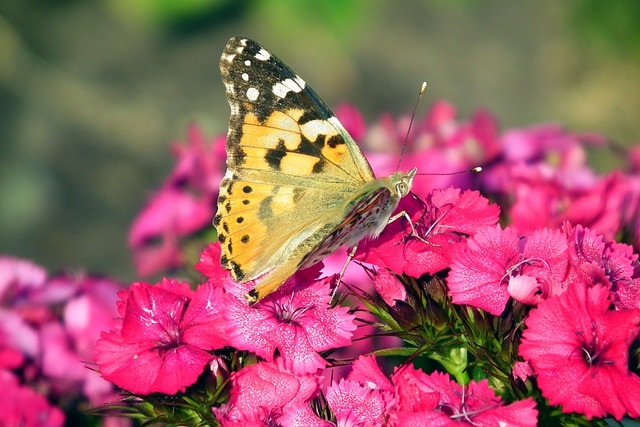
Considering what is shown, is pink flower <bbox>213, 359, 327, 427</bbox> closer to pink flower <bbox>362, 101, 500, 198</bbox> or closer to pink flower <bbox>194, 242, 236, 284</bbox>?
pink flower <bbox>194, 242, 236, 284</bbox>

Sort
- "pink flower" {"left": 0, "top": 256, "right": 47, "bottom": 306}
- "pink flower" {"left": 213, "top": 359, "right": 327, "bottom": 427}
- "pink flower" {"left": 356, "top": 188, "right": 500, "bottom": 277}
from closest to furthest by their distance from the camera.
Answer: "pink flower" {"left": 213, "top": 359, "right": 327, "bottom": 427} < "pink flower" {"left": 356, "top": 188, "right": 500, "bottom": 277} < "pink flower" {"left": 0, "top": 256, "right": 47, "bottom": 306}

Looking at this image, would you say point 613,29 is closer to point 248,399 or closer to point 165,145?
point 165,145

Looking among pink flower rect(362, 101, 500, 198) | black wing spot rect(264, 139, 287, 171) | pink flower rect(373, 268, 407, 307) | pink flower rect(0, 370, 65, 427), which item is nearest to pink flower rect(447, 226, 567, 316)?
pink flower rect(373, 268, 407, 307)

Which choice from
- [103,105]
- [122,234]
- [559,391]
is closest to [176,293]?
[559,391]

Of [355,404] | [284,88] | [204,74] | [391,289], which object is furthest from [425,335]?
[204,74]

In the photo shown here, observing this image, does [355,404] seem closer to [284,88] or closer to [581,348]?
[581,348]

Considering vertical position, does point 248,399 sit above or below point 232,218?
below

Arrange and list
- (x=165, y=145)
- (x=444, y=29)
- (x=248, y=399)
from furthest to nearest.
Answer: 1. (x=444, y=29)
2. (x=165, y=145)
3. (x=248, y=399)

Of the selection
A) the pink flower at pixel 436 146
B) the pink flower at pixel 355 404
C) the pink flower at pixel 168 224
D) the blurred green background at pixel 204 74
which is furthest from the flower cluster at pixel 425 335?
the blurred green background at pixel 204 74
